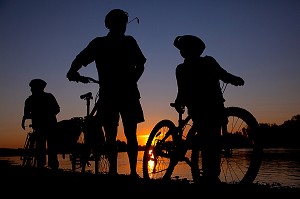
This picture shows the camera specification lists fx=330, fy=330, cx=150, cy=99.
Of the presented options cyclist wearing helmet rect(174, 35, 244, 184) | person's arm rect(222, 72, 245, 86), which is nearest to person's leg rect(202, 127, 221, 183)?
cyclist wearing helmet rect(174, 35, 244, 184)

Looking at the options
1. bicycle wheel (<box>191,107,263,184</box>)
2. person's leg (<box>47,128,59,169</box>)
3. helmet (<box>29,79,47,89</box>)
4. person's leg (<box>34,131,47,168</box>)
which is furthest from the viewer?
person's leg (<box>34,131,47,168</box>)

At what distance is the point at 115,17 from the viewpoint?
5.14 meters

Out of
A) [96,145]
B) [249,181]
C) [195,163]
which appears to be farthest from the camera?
[96,145]

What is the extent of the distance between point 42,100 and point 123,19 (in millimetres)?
5721

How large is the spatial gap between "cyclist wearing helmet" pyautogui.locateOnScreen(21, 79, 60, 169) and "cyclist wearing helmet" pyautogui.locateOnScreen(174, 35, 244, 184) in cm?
598

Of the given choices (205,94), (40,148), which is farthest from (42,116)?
(205,94)

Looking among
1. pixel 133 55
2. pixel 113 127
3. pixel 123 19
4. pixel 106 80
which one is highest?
→ pixel 123 19

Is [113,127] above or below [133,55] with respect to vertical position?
below

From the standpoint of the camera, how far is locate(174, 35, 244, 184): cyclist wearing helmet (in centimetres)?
471

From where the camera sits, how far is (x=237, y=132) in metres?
4.85

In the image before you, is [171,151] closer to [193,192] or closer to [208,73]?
[208,73]

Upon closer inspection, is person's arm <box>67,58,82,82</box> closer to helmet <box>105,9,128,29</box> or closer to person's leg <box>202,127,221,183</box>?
helmet <box>105,9,128,29</box>

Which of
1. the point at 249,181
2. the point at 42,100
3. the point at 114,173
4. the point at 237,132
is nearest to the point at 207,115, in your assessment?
the point at 237,132

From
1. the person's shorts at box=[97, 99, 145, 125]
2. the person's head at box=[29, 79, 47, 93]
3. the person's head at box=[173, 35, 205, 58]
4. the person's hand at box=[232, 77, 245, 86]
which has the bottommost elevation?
the person's shorts at box=[97, 99, 145, 125]
